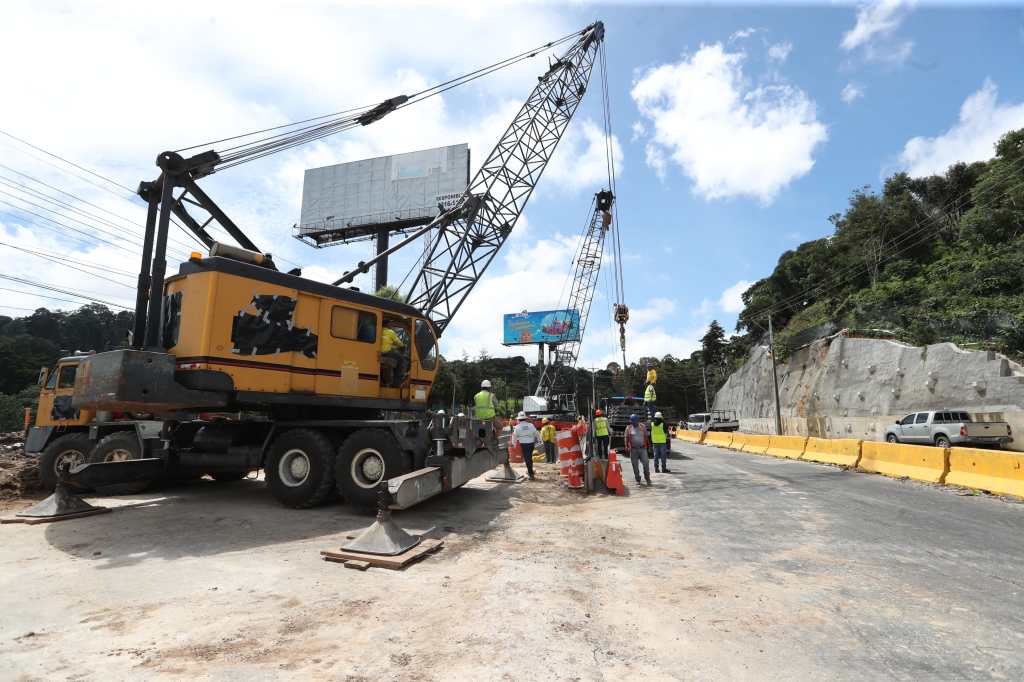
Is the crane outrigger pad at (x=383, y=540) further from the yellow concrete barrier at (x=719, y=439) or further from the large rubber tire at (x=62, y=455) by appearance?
the yellow concrete barrier at (x=719, y=439)

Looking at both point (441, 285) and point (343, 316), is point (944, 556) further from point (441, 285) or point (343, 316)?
point (441, 285)

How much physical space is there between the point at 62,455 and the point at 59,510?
3141 millimetres

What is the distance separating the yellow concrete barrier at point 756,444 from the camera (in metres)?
21.2

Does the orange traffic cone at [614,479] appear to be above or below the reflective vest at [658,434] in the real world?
below

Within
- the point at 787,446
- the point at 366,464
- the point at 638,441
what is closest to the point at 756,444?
the point at 787,446

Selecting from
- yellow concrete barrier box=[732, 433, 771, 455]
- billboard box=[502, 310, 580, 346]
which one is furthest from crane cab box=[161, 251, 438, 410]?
billboard box=[502, 310, 580, 346]

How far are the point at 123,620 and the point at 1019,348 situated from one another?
29.5 meters

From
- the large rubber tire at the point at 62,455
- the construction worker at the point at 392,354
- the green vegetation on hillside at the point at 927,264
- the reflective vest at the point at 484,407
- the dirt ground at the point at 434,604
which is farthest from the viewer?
the green vegetation on hillside at the point at 927,264

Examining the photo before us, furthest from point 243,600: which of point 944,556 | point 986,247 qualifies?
point 986,247

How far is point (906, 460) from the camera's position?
12133mm

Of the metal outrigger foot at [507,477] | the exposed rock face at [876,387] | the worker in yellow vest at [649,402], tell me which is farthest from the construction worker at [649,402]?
the exposed rock face at [876,387]

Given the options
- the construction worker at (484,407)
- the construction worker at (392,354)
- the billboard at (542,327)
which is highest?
the billboard at (542,327)

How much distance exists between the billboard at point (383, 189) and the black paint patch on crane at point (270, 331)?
3084 cm

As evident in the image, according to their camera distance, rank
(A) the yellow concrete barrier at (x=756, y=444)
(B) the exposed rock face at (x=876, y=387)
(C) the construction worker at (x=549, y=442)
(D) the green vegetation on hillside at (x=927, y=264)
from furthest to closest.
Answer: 1. (D) the green vegetation on hillside at (x=927, y=264)
2. (A) the yellow concrete barrier at (x=756, y=444)
3. (B) the exposed rock face at (x=876, y=387)
4. (C) the construction worker at (x=549, y=442)
